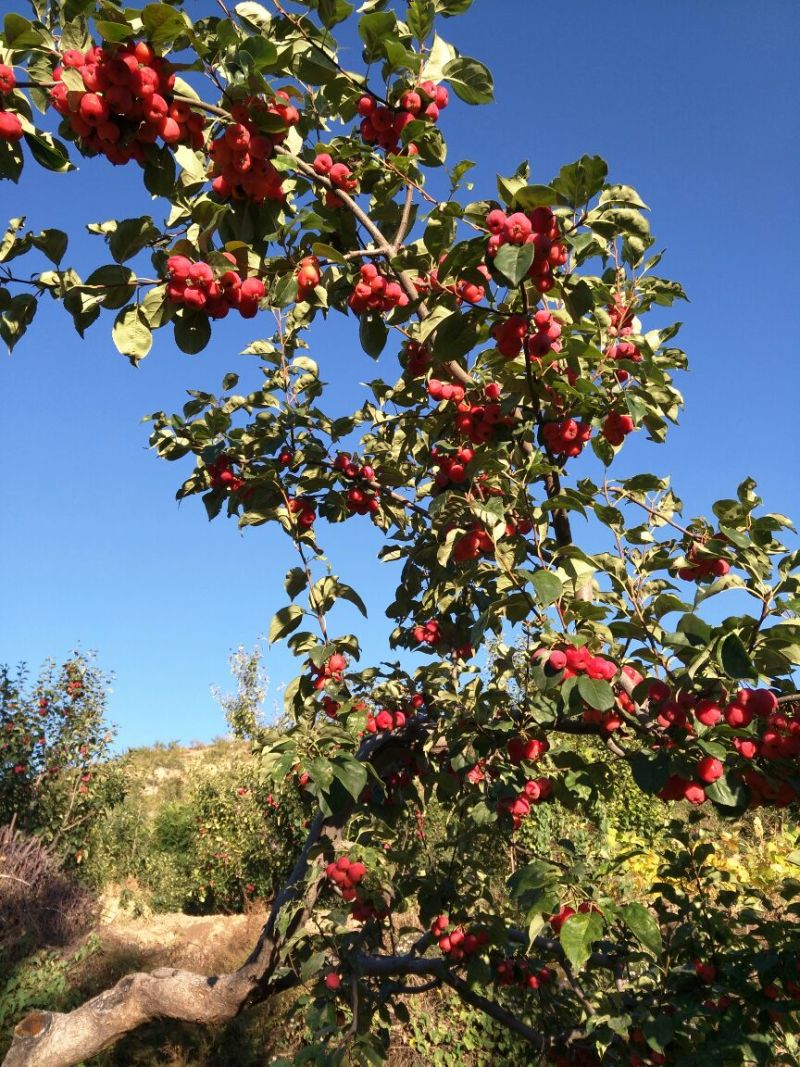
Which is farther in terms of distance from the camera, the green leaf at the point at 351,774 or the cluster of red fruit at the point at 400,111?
the green leaf at the point at 351,774

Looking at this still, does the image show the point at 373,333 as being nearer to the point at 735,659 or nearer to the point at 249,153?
the point at 249,153

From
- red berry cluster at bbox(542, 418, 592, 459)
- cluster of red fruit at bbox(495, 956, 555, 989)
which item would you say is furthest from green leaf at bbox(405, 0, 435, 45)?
cluster of red fruit at bbox(495, 956, 555, 989)

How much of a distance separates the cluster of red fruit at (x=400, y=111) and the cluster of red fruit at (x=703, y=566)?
58.0 inches

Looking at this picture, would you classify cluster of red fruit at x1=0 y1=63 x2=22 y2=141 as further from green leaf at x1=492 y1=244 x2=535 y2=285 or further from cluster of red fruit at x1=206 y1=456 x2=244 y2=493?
cluster of red fruit at x1=206 y1=456 x2=244 y2=493

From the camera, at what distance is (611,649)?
187 centimetres

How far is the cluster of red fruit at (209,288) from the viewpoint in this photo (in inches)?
57.5

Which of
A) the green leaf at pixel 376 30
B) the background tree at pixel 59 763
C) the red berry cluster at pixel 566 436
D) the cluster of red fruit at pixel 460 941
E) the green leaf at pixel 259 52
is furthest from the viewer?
the background tree at pixel 59 763

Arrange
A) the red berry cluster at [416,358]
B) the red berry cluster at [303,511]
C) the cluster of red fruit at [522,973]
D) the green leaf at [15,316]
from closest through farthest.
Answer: the green leaf at [15,316] < the red berry cluster at [416,358] < the red berry cluster at [303,511] < the cluster of red fruit at [522,973]

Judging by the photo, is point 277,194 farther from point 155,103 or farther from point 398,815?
point 398,815

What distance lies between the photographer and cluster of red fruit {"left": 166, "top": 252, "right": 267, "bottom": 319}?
4.79 feet

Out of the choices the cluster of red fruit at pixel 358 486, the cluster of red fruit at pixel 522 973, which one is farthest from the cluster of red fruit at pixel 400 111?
the cluster of red fruit at pixel 522 973

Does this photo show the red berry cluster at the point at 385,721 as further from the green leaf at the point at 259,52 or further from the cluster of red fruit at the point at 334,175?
the green leaf at the point at 259,52

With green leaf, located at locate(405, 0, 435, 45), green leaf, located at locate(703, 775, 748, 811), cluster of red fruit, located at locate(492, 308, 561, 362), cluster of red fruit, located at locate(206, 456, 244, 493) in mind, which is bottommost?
green leaf, located at locate(703, 775, 748, 811)

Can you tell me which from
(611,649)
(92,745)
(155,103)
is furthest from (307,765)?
(92,745)
